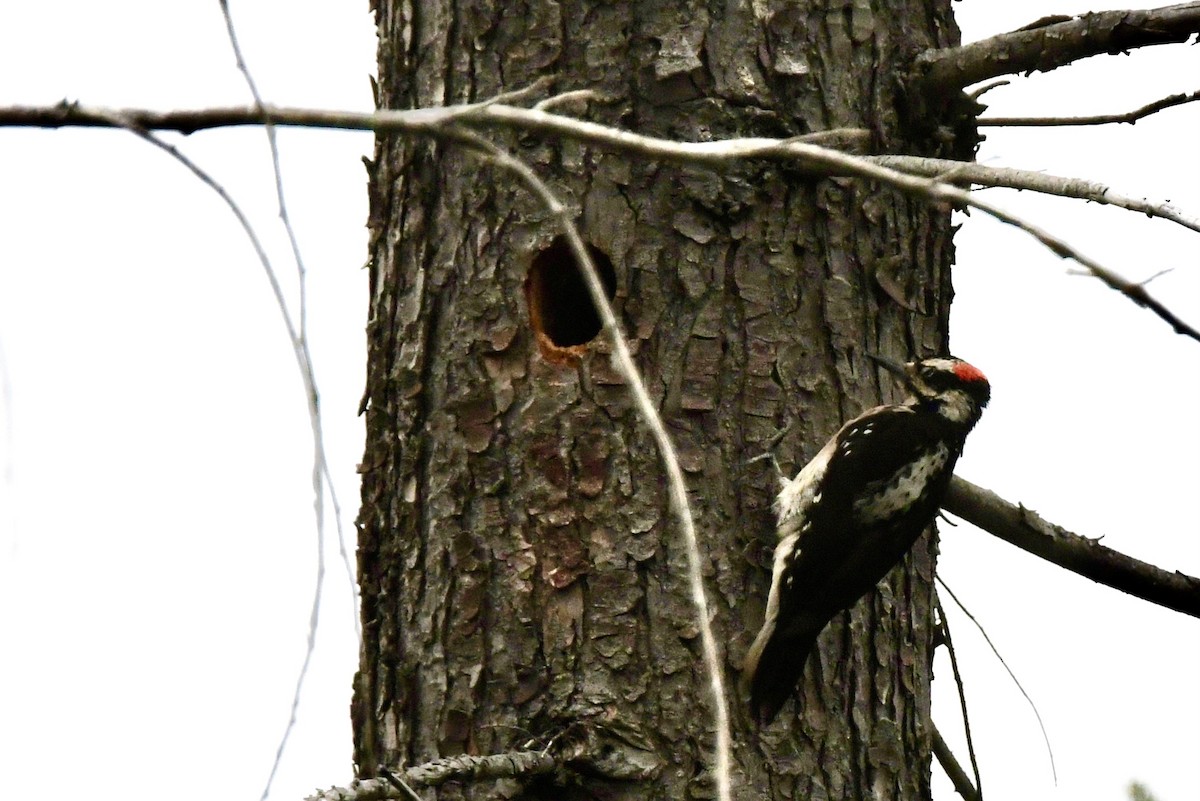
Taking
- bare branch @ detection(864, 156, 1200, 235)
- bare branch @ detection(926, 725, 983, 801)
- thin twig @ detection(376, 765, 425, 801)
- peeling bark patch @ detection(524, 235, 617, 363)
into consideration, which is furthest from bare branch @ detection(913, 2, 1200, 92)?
thin twig @ detection(376, 765, 425, 801)

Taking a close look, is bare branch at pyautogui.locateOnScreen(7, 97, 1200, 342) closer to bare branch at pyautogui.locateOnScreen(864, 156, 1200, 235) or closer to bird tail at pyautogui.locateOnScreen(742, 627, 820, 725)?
bare branch at pyautogui.locateOnScreen(864, 156, 1200, 235)

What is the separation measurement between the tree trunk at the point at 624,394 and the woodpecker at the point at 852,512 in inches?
2.3

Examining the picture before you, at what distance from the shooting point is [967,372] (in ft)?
15.5

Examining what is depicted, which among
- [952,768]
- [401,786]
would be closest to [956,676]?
[952,768]

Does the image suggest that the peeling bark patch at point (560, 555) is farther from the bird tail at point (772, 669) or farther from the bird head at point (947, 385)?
the bird head at point (947, 385)

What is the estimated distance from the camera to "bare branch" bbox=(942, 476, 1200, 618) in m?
3.58

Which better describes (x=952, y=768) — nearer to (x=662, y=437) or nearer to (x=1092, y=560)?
(x=1092, y=560)

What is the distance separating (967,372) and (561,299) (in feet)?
5.70

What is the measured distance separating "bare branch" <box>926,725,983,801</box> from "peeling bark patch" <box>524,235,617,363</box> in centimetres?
151

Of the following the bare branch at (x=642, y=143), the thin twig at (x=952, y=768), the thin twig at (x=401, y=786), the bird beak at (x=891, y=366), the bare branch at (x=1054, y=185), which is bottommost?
the thin twig at (x=401, y=786)

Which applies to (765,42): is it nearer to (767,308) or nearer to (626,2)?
(626,2)

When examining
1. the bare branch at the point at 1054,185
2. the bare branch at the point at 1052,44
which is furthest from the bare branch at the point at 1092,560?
the bare branch at the point at 1054,185

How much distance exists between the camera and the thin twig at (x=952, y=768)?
3967 mm

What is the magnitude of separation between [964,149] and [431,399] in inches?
62.9
